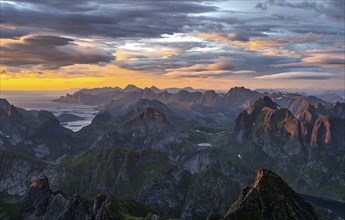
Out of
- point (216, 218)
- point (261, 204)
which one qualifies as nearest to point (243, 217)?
point (261, 204)

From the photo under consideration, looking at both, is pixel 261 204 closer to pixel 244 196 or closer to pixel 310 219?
pixel 244 196

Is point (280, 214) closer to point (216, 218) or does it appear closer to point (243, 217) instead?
point (243, 217)

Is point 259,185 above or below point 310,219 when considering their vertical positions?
above

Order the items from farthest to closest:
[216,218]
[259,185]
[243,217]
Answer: [216,218] → [259,185] → [243,217]

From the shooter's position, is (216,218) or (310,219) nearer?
(310,219)

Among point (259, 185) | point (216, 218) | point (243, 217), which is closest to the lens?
point (243, 217)

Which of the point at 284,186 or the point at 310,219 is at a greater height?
the point at 284,186
